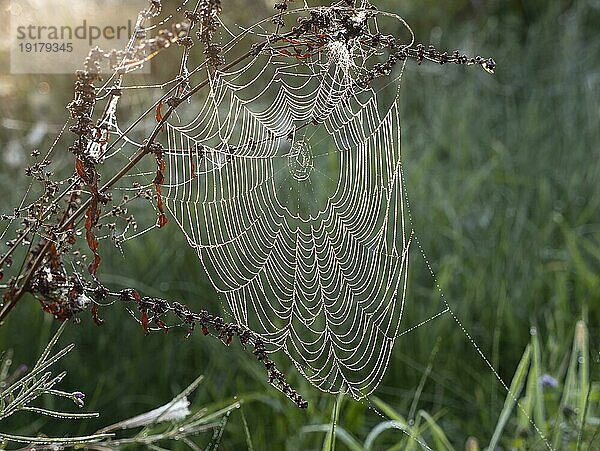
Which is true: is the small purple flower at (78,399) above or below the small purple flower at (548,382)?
above

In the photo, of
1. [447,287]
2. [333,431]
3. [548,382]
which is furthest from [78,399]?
[447,287]

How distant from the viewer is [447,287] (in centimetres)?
362

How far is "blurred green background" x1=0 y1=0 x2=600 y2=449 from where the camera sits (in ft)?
9.68

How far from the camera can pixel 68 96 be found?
5094 millimetres

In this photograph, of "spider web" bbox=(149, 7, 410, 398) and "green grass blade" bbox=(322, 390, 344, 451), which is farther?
"spider web" bbox=(149, 7, 410, 398)

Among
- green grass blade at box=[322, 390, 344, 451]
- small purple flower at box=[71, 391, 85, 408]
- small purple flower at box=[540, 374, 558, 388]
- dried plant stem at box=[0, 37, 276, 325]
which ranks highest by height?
dried plant stem at box=[0, 37, 276, 325]

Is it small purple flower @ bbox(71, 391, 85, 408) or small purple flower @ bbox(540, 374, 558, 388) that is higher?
small purple flower @ bbox(71, 391, 85, 408)

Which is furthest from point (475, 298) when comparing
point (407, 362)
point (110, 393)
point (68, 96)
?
point (68, 96)

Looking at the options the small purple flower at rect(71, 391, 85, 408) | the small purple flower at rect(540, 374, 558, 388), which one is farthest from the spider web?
the small purple flower at rect(71, 391, 85, 408)

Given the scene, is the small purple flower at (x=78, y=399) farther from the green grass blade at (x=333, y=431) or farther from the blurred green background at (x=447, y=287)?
the blurred green background at (x=447, y=287)

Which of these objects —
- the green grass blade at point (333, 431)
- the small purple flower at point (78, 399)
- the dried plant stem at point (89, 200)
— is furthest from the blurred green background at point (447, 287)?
the dried plant stem at point (89, 200)

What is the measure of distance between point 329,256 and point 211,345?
1.75ft

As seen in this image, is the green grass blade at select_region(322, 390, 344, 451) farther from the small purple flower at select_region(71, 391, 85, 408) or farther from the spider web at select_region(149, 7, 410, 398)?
the spider web at select_region(149, 7, 410, 398)

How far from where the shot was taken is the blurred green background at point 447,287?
295 centimetres
